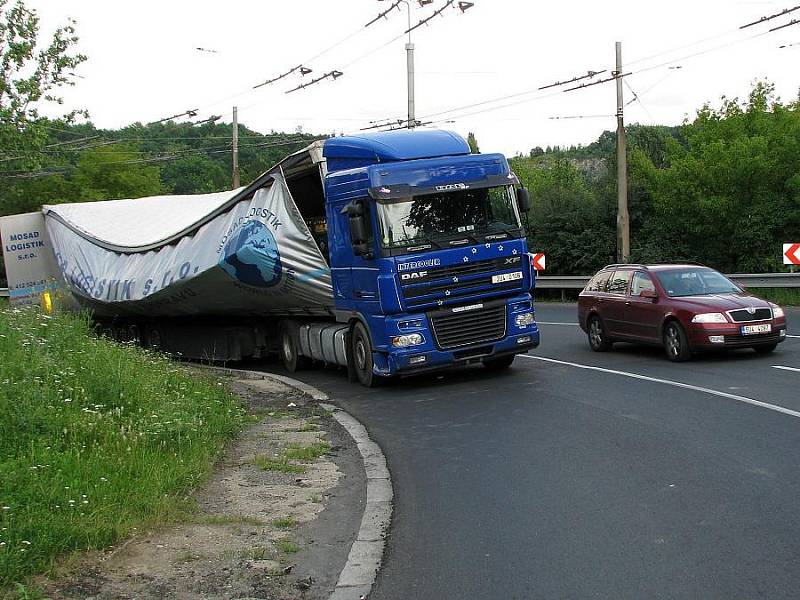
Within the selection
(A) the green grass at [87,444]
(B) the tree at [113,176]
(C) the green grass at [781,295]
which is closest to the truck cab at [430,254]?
(A) the green grass at [87,444]

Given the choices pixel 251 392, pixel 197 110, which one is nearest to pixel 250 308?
pixel 251 392

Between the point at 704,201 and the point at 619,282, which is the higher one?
the point at 704,201

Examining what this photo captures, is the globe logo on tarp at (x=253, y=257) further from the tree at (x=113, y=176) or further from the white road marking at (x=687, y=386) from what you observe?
the tree at (x=113, y=176)

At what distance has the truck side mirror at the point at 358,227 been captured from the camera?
549 inches

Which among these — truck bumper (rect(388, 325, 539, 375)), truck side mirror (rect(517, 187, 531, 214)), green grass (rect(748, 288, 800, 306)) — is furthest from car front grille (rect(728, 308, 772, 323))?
green grass (rect(748, 288, 800, 306))

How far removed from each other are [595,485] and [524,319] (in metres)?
7.17

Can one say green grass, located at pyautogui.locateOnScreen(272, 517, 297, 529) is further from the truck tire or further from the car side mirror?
the car side mirror

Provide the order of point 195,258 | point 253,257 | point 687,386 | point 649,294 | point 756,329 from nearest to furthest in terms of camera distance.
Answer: point 687,386 → point 756,329 → point 253,257 → point 649,294 → point 195,258

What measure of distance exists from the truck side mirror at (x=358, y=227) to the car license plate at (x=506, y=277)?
194 centimetres

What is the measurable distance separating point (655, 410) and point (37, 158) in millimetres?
14800

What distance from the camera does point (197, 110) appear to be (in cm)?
3941

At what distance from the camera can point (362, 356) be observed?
1530cm

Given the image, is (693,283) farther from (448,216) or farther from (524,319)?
(448,216)

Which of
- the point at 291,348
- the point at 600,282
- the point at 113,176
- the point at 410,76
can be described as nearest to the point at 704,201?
the point at 410,76
